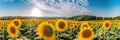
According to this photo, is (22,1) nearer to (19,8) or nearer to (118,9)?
(19,8)

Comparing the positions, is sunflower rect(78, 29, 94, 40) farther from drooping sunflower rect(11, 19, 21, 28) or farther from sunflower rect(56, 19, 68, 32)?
drooping sunflower rect(11, 19, 21, 28)

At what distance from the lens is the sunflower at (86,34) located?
2.97 meters

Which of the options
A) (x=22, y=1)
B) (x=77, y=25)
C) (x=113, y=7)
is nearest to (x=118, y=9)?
(x=113, y=7)

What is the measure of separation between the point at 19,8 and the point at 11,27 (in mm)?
154

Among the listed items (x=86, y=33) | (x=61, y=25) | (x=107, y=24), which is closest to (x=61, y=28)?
(x=61, y=25)

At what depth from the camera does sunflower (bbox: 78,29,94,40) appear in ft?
9.74

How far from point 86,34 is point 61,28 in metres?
0.19

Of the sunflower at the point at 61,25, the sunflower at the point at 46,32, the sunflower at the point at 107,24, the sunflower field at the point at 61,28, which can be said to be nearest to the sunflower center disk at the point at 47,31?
the sunflower at the point at 46,32

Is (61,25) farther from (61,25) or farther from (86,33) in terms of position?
(86,33)

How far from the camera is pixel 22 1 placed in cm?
319

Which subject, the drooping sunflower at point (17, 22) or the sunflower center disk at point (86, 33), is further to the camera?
the drooping sunflower at point (17, 22)

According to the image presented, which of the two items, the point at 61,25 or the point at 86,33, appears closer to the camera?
the point at 86,33

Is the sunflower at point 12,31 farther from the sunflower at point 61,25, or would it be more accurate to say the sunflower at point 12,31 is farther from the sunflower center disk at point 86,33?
the sunflower center disk at point 86,33

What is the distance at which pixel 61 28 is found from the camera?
3121 mm
